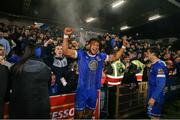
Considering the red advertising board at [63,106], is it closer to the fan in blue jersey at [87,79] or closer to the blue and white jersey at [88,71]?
the fan in blue jersey at [87,79]

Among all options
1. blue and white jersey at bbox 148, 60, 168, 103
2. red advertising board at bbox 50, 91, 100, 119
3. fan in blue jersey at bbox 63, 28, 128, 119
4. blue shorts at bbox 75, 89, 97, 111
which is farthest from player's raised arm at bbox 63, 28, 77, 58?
blue and white jersey at bbox 148, 60, 168, 103

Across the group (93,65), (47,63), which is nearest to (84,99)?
(93,65)

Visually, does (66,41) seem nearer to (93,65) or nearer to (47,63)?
(93,65)

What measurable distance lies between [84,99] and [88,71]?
0.60 metres

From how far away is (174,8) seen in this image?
17203 millimetres

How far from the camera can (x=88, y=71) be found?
551cm

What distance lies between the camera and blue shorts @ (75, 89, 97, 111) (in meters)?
5.42

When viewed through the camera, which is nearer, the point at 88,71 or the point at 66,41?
the point at 66,41

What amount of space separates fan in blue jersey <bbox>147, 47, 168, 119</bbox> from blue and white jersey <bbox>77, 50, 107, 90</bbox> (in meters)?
1.29

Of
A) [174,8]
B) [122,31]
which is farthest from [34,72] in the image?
[122,31]

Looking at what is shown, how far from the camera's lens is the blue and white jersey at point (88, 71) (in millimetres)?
5457

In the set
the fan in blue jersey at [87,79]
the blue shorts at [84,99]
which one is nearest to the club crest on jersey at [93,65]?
the fan in blue jersey at [87,79]

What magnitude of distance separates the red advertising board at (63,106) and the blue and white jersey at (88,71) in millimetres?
551

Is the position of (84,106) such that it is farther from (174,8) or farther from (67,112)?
(174,8)
